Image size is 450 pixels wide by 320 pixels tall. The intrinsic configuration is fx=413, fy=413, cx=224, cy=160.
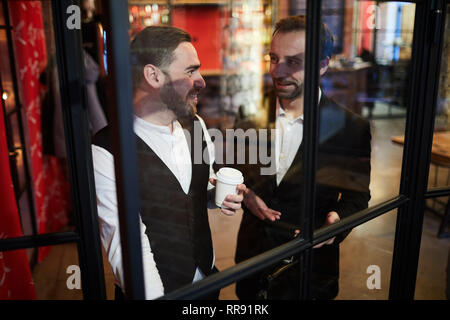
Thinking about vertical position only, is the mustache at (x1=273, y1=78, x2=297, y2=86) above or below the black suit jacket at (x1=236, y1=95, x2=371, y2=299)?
above

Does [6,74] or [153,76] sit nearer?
[153,76]

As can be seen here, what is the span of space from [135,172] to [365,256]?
2295mm

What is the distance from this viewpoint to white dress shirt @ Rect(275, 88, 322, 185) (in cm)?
158

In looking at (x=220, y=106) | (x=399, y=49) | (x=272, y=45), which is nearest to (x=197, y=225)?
(x=272, y=45)

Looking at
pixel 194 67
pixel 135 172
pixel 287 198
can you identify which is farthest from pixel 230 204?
pixel 135 172

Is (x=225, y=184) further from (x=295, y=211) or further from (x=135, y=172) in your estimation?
(x=135, y=172)

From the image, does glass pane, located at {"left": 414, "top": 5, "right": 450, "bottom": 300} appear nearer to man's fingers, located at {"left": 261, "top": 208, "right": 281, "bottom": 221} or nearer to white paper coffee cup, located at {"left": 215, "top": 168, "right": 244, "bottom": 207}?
man's fingers, located at {"left": 261, "top": 208, "right": 281, "bottom": 221}

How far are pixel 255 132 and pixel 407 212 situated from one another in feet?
2.29

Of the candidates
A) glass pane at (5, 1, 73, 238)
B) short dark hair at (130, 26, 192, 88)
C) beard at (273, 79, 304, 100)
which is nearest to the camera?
short dark hair at (130, 26, 192, 88)

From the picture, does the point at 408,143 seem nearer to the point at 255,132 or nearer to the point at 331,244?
the point at 331,244

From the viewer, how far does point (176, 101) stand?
4.07 feet

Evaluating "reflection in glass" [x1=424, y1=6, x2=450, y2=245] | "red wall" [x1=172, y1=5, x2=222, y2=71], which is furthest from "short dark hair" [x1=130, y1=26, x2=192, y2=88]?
"red wall" [x1=172, y1=5, x2=222, y2=71]

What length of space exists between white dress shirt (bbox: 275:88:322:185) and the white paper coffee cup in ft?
1.05

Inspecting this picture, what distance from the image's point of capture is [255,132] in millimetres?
1833
